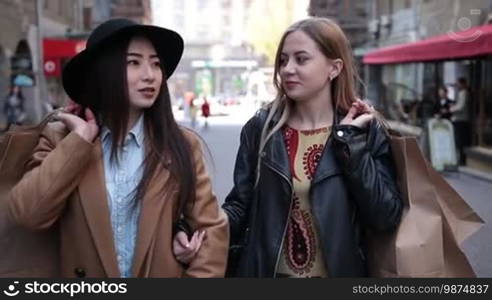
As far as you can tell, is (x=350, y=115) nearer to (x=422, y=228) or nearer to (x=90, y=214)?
(x=422, y=228)

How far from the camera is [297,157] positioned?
257 cm

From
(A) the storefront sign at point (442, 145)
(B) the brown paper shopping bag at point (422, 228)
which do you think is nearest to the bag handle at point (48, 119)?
(B) the brown paper shopping bag at point (422, 228)

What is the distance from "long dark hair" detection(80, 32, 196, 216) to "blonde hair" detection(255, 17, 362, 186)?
0.37 meters

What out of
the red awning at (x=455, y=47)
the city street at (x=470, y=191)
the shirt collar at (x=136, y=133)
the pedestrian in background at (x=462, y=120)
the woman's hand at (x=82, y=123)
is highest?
the red awning at (x=455, y=47)

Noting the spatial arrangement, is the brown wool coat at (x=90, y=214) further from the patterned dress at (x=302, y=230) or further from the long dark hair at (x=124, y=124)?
the patterned dress at (x=302, y=230)

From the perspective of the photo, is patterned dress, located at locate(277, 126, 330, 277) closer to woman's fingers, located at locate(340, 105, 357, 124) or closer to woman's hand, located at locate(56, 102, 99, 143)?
woman's fingers, located at locate(340, 105, 357, 124)

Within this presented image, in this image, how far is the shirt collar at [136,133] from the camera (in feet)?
7.77

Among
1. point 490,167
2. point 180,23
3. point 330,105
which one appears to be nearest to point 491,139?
point 490,167

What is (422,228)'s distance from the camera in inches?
94.0

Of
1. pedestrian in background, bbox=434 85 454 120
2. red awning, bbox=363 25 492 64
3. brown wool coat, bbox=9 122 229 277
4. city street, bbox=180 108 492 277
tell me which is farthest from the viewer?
pedestrian in background, bbox=434 85 454 120

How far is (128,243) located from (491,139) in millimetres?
12719

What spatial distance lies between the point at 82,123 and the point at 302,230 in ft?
2.80

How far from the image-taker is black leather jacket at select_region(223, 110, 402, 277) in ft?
7.93

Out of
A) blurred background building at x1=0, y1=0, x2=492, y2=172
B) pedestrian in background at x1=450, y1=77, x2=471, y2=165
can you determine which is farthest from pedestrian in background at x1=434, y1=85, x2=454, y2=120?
blurred background building at x1=0, y1=0, x2=492, y2=172
